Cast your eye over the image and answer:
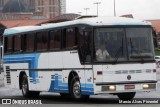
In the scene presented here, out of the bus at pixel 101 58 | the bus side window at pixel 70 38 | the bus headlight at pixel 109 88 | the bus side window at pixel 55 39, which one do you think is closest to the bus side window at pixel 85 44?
the bus at pixel 101 58

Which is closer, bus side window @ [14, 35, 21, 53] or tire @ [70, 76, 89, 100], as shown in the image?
tire @ [70, 76, 89, 100]

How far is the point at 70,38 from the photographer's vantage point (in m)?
19.2

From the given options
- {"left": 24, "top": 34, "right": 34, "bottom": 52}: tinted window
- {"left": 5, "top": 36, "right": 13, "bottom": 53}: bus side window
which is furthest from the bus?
{"left": 5, "top": 36, "right": 13, "bottom": 53}: bus side window

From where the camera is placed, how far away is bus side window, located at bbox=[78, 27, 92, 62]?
59.0 ft

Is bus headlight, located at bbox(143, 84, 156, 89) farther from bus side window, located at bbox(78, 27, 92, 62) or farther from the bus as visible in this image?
bus side window, located at bbox(78, 27, 92, 62)

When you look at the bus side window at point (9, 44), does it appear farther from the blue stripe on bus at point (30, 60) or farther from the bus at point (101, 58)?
the bus at point (101, 58)

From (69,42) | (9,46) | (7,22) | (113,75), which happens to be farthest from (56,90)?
(7,22)

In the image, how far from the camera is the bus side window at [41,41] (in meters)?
21.1

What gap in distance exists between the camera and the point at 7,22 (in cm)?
16025

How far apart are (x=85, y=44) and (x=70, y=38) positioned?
1.18 metres

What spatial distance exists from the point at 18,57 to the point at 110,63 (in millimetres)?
6918

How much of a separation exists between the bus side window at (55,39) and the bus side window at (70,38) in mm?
538

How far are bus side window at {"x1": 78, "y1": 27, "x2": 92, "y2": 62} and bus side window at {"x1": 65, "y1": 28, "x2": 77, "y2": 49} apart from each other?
19.1 inches

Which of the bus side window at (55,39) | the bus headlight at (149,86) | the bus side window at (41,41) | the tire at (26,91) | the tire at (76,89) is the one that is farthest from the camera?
the tire at (26,91)
